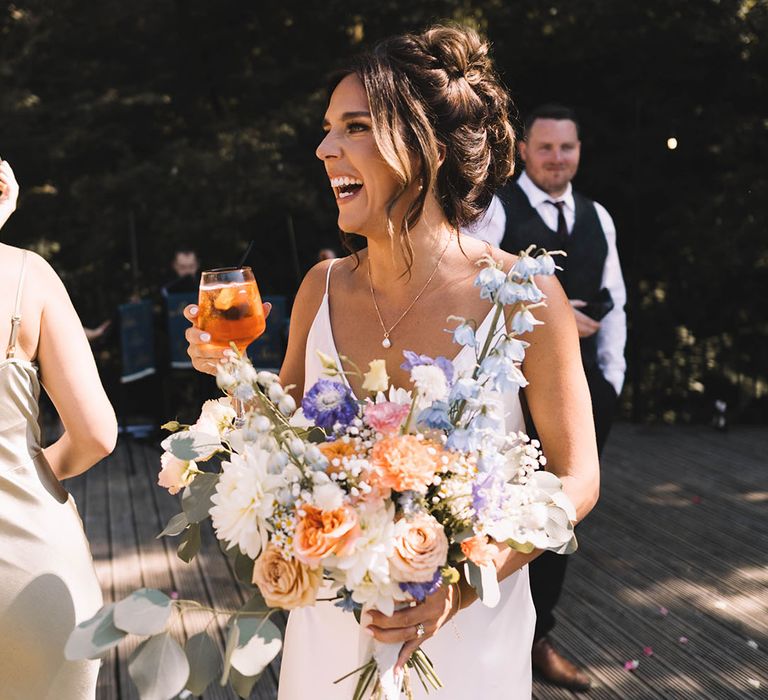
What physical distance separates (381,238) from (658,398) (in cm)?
793

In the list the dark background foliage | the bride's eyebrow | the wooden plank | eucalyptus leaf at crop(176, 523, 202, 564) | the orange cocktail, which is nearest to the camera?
eucalyptus leaf at crop(176, 523, 202, 564)

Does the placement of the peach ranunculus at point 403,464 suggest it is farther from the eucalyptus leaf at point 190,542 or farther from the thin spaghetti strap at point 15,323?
the thin spaghetti strap at point 15,323

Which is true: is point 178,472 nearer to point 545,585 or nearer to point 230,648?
point 230,648

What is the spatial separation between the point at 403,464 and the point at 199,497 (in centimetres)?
39

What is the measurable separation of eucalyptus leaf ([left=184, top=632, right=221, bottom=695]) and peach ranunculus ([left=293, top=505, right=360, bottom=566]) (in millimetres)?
209

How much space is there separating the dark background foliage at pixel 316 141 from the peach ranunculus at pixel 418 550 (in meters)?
7.98

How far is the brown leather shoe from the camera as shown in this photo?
377 cm

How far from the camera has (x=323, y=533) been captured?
1.38 m

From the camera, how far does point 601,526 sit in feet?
19.1

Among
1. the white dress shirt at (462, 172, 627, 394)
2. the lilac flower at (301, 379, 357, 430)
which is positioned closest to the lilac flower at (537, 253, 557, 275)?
the lilac flower at (301, 379, 357, 430)

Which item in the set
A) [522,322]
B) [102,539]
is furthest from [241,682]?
[102,539]

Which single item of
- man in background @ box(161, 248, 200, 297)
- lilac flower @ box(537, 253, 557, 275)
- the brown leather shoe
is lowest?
the brown leather shoe

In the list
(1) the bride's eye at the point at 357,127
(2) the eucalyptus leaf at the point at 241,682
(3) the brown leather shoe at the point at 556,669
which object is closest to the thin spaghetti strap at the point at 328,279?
(1) the bride's eye at the point at 357,127

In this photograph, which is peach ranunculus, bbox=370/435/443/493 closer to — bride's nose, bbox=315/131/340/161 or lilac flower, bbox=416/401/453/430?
lilac flower, bbox=416/401/453/430
